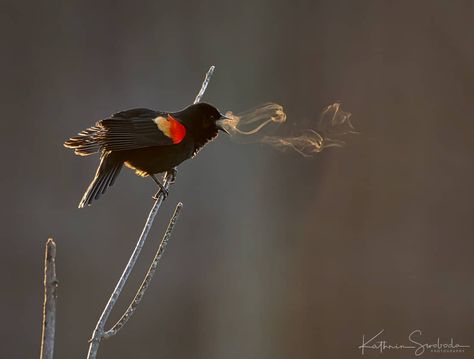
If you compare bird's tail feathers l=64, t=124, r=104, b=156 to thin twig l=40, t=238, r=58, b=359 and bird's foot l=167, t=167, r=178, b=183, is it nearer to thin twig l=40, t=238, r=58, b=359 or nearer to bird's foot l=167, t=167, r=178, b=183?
bird's foot l=167, t=167, r=178, b=183

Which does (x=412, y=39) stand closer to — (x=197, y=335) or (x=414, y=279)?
(x=414, y=279)

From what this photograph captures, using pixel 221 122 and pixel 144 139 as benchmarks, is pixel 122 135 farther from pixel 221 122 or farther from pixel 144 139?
pixel 221 122

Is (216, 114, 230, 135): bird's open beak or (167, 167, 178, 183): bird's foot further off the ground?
(216, 114, 230, 135): bird's open beak

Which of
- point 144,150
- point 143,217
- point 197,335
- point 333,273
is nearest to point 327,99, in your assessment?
point 333,273
